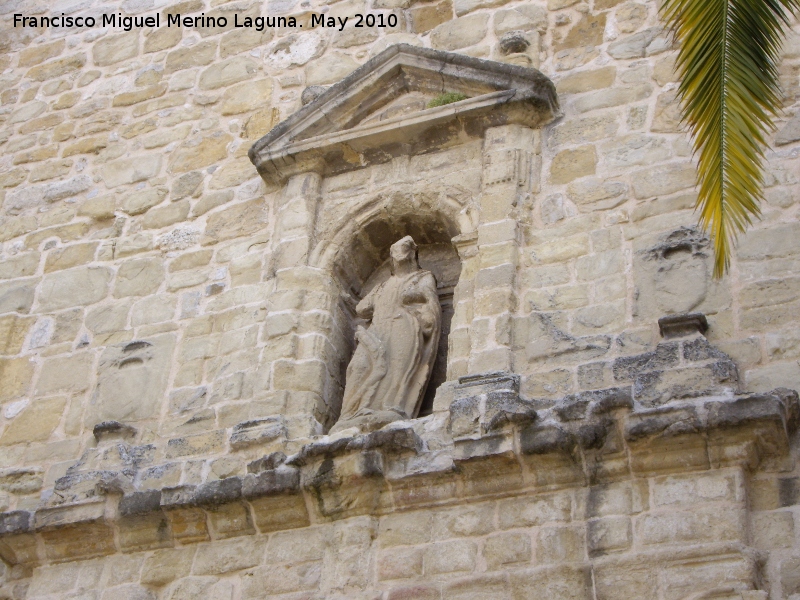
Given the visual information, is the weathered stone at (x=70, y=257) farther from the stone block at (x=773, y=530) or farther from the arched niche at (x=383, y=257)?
the stone block at (x=773, y=530)

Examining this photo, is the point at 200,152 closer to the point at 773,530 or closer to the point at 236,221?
the point at 236,221

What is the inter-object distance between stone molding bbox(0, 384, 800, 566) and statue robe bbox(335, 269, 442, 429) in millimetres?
386

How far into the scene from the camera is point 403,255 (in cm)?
714

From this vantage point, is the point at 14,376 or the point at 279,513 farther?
the point at 14,376

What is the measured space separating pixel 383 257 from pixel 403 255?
51 centimetres

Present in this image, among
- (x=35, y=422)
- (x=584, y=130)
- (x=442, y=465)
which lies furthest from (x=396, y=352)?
(x=35, y=422)

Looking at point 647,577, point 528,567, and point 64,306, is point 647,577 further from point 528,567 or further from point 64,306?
point 64,306

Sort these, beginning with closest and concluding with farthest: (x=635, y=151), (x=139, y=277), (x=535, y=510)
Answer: (x=535, y=510), (x=635, y=151), (x=139, y=277)

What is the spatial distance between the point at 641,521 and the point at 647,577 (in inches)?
10.2

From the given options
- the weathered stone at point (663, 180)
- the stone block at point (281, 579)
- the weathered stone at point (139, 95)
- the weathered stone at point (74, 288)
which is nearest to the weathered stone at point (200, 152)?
the weathered stone at point (139, 95)

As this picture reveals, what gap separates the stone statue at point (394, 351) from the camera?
6.55m

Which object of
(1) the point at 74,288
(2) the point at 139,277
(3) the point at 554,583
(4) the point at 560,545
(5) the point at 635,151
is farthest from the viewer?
(1) the point at 74,288

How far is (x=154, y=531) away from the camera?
6.30 meters

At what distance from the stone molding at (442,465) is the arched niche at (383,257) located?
1.10 meters
